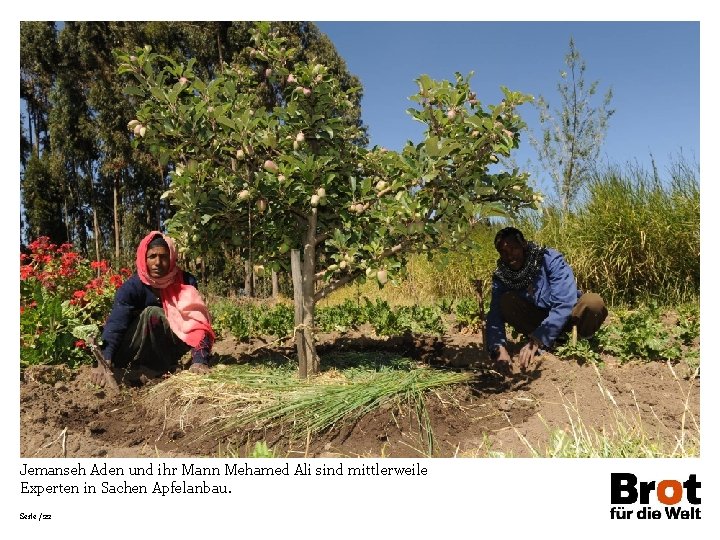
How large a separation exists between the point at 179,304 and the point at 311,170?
143 cm

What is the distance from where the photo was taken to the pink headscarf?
3.80m

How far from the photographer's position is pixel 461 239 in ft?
10.8

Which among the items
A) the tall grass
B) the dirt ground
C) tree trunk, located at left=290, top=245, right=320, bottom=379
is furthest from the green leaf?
the tall grass

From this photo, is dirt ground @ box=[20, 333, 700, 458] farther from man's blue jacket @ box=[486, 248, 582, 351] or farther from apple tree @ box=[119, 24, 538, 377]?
apple tree @ box=[119, 24, 538, 377]

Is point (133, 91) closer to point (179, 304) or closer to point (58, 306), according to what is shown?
point (179, 304)

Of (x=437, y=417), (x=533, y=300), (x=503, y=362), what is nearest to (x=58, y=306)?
(x=437, y=417)

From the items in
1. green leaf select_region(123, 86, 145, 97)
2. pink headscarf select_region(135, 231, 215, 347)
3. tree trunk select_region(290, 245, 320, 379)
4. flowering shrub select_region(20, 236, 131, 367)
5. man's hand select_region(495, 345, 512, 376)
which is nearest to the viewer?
green leaf select_region(123, 86, 145, 97)

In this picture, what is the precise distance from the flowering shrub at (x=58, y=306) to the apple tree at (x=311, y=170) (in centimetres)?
161

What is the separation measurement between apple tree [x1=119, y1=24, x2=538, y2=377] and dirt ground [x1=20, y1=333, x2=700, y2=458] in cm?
80

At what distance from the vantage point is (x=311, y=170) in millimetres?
3162
